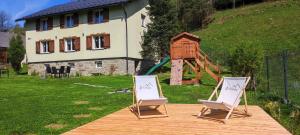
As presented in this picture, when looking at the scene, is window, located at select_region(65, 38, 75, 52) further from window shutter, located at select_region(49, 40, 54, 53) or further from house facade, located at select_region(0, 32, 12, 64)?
house facade, located at select_region(0, 32, 12, 64)

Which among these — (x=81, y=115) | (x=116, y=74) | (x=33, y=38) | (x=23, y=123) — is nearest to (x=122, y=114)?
(x=81, y=115)

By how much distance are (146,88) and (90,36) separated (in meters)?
19.6

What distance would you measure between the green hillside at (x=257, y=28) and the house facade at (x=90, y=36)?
6.14 meters

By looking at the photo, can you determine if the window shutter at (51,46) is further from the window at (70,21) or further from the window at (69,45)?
the window at (70,21)

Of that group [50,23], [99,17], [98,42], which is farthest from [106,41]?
[50,23]

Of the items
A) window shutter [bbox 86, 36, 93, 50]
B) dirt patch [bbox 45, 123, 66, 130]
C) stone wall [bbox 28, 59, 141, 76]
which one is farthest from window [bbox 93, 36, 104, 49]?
dirt patch [bbox 45, 123, 66, 130]

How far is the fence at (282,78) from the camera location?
10609mm

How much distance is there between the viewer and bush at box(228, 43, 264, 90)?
1423 cm

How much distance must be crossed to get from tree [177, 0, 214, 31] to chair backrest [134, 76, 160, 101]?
32479 mm

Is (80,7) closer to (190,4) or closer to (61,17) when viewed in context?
(61,17)

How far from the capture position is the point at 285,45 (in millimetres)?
29422

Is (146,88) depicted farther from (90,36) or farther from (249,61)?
(90,36)

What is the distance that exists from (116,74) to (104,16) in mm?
4574

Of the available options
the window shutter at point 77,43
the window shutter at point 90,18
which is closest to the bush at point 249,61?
the window shutter at point 90,18
